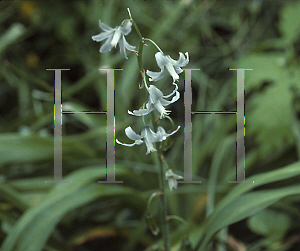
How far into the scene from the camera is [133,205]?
99 centimetres

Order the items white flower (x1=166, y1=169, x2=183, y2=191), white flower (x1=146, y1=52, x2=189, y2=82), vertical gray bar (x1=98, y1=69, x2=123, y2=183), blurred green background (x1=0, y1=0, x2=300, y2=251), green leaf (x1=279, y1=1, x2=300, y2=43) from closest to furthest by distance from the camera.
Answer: white flower (x1=146, y1=52, x2=189, y2=82)
white flower (x1=166, y1=169, x2=183, y2=191)
blurred green background (x1=0, y1=0, x2=300, y2=251)
vertical gray bar (x1=98, y1=69, x2=123, y2=183)
green leaf (x1=279, y1=1, x2=300, y2=43)

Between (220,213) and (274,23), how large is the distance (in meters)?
1.45

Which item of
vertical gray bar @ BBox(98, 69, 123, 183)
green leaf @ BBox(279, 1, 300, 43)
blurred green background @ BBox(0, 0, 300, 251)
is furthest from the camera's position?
green leaf @ BBox(279, 1, 300, 43)

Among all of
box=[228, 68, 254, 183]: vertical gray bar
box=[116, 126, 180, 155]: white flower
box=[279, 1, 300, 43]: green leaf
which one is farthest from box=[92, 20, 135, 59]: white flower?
box=[279, 1, 300, 43]: green leaf

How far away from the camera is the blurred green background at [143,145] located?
807mm

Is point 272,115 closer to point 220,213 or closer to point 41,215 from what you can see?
point 220,213

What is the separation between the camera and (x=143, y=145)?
1316 mm

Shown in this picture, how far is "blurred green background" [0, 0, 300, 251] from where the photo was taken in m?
0.81

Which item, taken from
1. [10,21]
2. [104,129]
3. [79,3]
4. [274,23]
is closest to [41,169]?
[104,129]

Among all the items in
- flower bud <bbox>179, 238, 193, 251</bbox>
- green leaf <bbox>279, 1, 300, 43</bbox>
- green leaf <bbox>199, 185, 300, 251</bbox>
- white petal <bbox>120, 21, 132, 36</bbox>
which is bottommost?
flower bud <bbox>179, 238, 193, 251</bbox>

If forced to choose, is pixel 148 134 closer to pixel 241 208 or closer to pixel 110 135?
pixel 241 208

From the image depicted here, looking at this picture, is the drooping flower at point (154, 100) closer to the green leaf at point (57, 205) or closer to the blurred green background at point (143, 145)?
the blurred green background at point (143, 145)

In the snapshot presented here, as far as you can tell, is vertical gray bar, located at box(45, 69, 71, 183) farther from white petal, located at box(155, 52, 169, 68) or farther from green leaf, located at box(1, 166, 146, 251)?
white petal, located at box(155, 52, 169, 68)

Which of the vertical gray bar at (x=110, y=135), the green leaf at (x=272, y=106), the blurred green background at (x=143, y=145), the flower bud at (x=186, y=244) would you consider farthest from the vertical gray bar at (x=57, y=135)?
the green leaf at (x=272, y=106)
